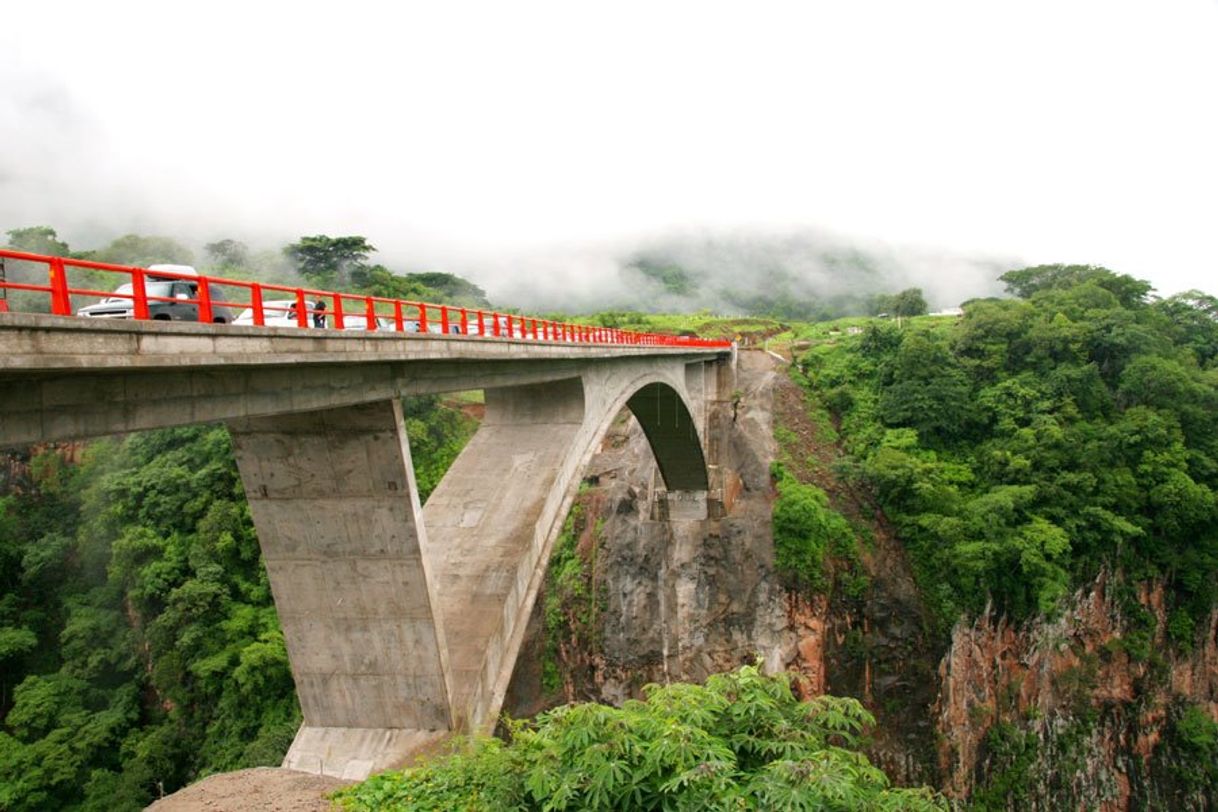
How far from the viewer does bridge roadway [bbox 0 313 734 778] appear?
19.6 ft

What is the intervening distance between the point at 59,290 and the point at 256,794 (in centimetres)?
767

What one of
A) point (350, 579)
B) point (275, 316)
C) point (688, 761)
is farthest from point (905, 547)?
point (275, 316)

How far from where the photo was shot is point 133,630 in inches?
1148

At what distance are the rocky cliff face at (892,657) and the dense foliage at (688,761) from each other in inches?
680

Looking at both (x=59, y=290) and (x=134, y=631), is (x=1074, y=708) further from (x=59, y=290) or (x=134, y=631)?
(x=134, y=631)

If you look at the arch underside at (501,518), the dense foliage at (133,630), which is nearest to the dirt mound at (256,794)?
the arch underside at (501,518)

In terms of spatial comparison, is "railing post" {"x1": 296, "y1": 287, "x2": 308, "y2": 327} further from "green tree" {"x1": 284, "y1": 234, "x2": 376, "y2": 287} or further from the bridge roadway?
"green tree" {"x1": 284, "y1": 234, "x2": 376, "y2": 287}

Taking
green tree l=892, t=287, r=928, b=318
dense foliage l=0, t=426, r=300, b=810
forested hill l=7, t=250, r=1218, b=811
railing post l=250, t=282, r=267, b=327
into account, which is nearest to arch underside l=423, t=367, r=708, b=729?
railing post l=250, t=282, r=267, b=327

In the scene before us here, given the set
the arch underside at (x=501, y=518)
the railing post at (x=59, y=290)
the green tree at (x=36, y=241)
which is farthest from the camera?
the green tree at (x=36, y=241)

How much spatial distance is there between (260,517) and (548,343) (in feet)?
19.7

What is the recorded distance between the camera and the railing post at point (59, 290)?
201 inches

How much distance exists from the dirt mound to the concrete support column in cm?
99

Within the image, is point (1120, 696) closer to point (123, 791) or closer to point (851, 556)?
point (851, 556)

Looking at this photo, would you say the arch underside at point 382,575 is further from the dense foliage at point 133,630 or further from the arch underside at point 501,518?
the dense foliage at point 133,630
